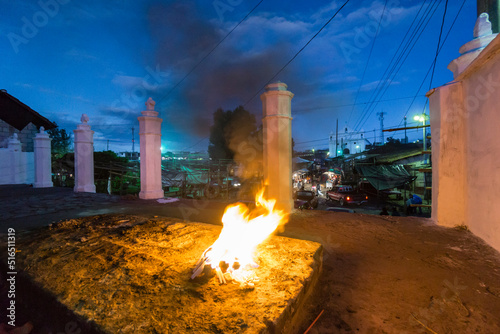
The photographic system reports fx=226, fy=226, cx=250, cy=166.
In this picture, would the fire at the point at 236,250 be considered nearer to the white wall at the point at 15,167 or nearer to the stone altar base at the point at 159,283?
the stone altar base at the point at 159,283

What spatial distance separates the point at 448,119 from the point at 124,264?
5972 mm

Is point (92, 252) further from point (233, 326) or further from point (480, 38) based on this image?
point (480, 38)

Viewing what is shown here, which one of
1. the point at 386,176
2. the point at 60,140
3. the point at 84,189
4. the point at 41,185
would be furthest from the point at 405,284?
the point at 60,140

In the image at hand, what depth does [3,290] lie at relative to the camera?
2.57 metres

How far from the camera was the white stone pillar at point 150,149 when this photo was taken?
784cm

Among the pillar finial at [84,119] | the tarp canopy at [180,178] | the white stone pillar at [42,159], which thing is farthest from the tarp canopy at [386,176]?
the white stone pillar at [42,159]

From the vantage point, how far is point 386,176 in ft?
50.3

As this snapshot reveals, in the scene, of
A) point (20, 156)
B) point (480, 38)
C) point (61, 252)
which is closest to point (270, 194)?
point (61, 252)

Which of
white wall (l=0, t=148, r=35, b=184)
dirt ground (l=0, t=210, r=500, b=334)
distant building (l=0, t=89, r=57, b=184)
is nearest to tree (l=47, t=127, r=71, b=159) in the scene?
distant building (l=0, t=89, r=57, b=184)

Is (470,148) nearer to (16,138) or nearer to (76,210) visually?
(76,210)

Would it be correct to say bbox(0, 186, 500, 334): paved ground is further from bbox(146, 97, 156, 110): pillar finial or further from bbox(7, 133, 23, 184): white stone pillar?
bbox(7, 133, 23, 184): white stone pillar

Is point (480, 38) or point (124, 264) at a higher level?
point (480, 38)

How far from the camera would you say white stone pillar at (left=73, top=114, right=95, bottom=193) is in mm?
9578

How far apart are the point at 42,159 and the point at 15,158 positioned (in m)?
4.16
